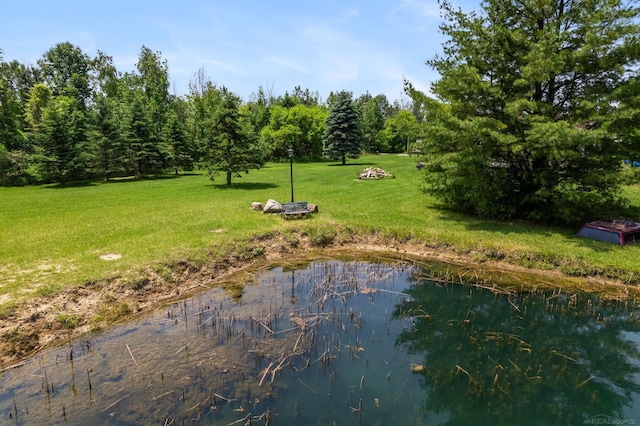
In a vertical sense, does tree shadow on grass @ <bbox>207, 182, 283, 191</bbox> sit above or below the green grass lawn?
above

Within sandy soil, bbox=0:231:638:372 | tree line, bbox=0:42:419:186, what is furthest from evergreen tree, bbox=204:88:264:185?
sandy soil, bbox=0:231:638:372

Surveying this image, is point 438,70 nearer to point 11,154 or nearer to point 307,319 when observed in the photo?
point 307,319

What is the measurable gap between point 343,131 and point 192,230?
102 feet

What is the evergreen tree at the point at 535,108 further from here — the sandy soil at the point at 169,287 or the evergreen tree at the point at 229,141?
the evergreen tree at the point at 229,141

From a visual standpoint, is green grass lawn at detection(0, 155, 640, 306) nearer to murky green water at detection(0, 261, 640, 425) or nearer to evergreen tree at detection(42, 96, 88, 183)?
murky green water at detection(0, 261, 640, 425)

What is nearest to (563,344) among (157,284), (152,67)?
(157,284)

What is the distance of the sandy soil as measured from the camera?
7105 mm

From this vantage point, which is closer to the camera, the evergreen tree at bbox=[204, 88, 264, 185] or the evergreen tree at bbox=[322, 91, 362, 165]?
the evergreen tree at bbox=[204, 88, 264, 185]

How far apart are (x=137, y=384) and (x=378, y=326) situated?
15.2ft

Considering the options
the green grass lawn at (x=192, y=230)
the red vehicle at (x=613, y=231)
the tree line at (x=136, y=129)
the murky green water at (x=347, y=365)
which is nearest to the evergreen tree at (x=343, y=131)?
the tree line at (x=136, y=129)

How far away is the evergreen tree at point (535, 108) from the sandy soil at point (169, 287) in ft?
11.4

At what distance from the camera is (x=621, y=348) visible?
7199mm

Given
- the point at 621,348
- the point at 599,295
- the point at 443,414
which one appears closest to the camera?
the point at 443,414

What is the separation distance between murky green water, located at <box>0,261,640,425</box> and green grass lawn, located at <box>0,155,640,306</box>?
87.6 inches
